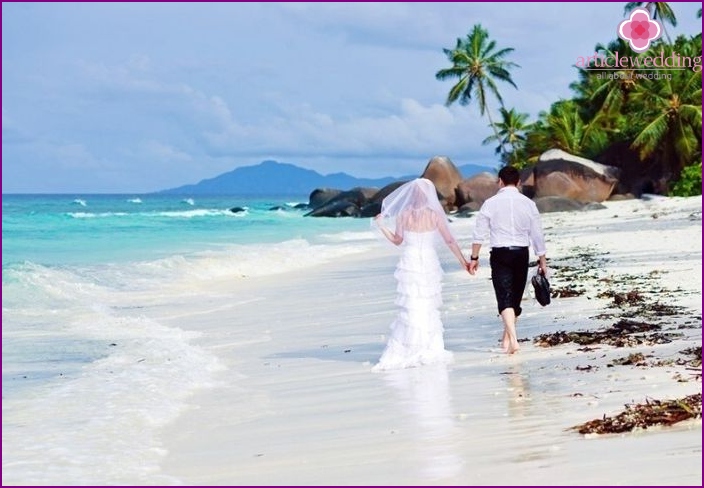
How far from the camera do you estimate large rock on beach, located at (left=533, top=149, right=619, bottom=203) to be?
50125 mm

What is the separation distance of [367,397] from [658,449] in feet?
9.95

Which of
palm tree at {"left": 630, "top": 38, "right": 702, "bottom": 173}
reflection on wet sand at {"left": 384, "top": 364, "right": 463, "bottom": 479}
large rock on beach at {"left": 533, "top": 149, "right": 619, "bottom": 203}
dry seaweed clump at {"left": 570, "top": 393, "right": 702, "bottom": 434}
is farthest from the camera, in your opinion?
large rock on beach at {"left": 533, "top": 149, "right": 619, "bottom": 203}

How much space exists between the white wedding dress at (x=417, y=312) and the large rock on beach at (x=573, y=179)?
40905 mm

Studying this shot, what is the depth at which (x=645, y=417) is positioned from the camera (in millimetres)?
6195

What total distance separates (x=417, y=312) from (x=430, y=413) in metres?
2.68

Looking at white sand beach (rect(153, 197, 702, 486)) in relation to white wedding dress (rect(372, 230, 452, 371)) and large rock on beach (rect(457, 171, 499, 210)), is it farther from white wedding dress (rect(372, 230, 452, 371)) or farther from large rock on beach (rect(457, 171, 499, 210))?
large rock on beach (rect(457, 171, 499, 210))

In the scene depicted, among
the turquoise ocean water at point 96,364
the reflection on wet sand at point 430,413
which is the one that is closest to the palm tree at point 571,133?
the turquoise ocean water at point 96,364

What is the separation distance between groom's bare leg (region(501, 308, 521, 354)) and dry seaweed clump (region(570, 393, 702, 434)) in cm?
328

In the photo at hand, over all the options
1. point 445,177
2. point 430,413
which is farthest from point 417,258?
point 445,177

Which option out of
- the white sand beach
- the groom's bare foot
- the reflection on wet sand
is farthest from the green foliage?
the reflection on wet sand

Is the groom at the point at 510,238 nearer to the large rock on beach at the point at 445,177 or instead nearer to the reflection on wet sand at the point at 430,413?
the reflection on wet sand at the point at 430,413

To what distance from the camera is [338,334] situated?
40.4 feet

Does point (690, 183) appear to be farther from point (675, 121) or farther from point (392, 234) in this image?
point (392, 234)

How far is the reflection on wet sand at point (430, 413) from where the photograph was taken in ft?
18.7
